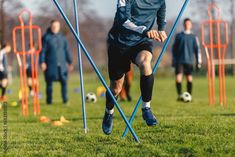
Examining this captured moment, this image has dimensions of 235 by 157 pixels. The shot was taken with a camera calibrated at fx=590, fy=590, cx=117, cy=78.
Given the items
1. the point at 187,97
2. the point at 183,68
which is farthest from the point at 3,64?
the point at 187,97

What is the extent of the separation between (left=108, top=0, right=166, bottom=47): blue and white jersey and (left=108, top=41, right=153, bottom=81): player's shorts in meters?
0.07

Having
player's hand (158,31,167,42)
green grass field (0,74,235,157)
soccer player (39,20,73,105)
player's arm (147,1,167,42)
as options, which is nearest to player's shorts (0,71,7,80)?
soccer player (39,20,73,105)

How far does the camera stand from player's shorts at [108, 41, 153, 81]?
803 cm

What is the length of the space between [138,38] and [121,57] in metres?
0.40

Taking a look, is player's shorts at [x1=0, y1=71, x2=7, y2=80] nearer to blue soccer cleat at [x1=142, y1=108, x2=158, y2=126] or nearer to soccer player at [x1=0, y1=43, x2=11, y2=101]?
soccer player at [x1=0, y1=43, x2=11, y2=101]

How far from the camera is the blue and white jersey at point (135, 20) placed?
785 cm

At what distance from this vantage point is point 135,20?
7.98 m

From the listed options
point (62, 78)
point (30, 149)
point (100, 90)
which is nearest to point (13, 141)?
point (30, 149)

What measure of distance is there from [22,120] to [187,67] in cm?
636

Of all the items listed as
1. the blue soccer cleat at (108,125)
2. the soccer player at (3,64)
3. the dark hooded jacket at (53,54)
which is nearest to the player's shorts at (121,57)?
the blue soccer cleat at (108,125)

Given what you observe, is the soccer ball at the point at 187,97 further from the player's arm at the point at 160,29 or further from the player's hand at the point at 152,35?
the player's hand at the point at 152,35

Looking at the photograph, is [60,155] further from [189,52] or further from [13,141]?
Answer: [189,52]

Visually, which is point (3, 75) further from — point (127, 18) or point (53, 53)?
point (127, 18)

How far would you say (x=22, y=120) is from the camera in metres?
13.1
